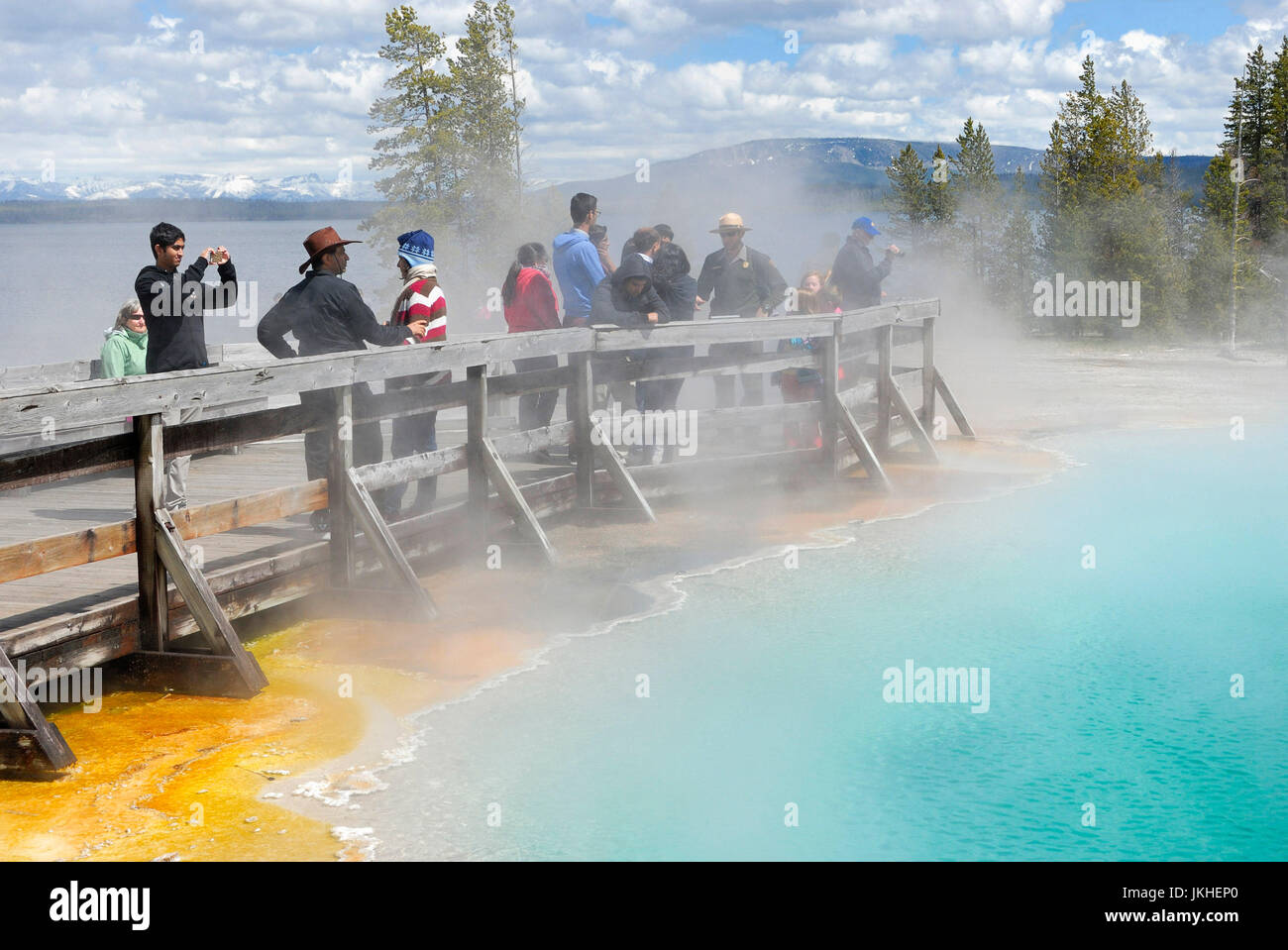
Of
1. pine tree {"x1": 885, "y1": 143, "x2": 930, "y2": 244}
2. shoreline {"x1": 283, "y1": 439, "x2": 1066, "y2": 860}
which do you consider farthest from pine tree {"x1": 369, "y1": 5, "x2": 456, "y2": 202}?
shoreline {"x1": 283, "y1": 439, "x2": 1066, "y2": 860}

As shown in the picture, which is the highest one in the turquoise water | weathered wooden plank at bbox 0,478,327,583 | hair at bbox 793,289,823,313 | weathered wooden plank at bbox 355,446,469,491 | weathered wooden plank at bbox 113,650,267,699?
hair at bbox 793,289,823,313

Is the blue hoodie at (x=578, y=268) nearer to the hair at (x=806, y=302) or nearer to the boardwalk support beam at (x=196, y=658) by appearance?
the hair at (x=806, y=302)

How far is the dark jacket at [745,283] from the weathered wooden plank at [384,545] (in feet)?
17.8

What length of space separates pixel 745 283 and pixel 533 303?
92.6 inches

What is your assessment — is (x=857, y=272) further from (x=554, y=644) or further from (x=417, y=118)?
(x=417, y=118)

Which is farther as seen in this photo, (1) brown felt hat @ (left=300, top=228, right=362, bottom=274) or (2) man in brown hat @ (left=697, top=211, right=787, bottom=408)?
(2) man in brown hat @ (left=697, top=211, right=787, bottom=408)

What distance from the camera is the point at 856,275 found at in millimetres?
14180

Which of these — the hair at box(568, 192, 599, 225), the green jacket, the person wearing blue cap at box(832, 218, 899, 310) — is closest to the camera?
the green jacket

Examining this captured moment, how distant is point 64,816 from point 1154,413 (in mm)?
15666

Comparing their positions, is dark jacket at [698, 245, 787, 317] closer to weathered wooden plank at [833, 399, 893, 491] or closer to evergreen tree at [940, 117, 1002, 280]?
weathered wooden plank at [833, 399, 893, 491]

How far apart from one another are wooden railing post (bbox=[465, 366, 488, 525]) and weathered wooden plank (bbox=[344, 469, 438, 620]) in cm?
143

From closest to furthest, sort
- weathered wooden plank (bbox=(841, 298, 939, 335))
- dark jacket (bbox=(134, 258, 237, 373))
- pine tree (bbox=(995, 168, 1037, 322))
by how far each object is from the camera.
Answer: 1. dark jacket (bbox=(134, 258, 237, 373))
2. weathered wooden plank (bbox=(841, 298, 939, 335))
3. pine tree (bbox=(995, 168, 1037, 322))

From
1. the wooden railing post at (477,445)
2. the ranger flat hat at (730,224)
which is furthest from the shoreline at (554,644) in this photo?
the ranger flat hat at (730,224)

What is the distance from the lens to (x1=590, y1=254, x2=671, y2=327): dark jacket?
10.7m
